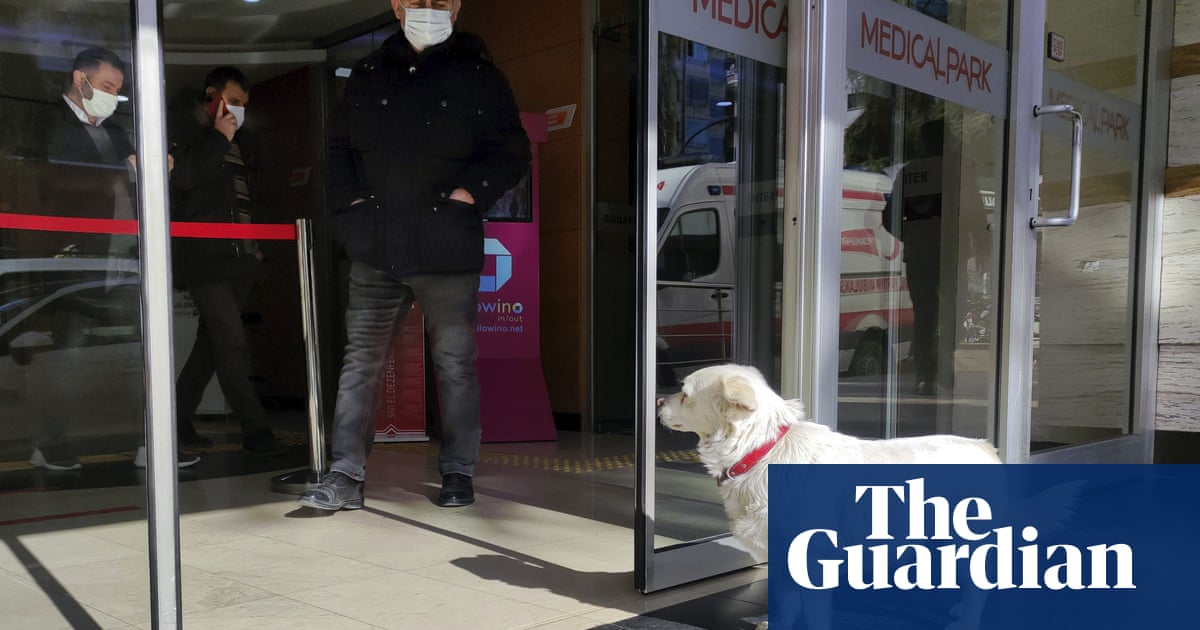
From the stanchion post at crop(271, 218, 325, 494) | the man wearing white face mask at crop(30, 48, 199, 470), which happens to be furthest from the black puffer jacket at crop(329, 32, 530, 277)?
the man wearing white face mask at crop(30, 48, 199, 470)

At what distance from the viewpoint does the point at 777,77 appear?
3.36m

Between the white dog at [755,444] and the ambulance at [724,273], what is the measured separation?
1.42 feet

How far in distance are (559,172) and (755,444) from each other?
15.5 ft

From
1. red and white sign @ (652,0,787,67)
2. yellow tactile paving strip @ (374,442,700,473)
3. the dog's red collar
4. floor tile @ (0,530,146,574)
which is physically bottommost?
yellow tactile paving strip @ (374,442,700,473)

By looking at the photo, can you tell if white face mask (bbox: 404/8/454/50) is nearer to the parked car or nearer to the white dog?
the parked car

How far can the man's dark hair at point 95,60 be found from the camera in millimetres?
2059

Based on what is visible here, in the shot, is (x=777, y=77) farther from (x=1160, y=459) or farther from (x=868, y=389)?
(x=1160, y=459)

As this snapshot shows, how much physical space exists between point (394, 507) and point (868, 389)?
2.19 meters

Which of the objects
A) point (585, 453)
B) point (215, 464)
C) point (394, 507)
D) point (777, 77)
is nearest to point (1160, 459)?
point (585, 453)

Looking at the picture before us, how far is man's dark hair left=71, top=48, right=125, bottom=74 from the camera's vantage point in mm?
2059

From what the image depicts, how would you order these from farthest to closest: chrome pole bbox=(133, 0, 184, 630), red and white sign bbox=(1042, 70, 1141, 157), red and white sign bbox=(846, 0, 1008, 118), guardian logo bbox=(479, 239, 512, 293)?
guardian logo bbox=(479, 239, 512, 293) < red and white sign bbox=(1042, 70, 1141, 157) < red and white sign bbox=(846, 0, 1008, 118) < chrome pole bbox=(133, 0, 184, 630)

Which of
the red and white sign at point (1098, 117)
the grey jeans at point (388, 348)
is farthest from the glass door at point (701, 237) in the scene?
the red and white sign at point (1098, 117)

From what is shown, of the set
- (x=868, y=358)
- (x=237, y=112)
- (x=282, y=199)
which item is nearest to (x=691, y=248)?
(x=868, y=358)

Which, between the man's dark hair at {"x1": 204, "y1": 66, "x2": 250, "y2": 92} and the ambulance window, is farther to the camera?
the man's dark hair at {"x1": 204, "y1": 66, "x2": 250, "y2": 92}
